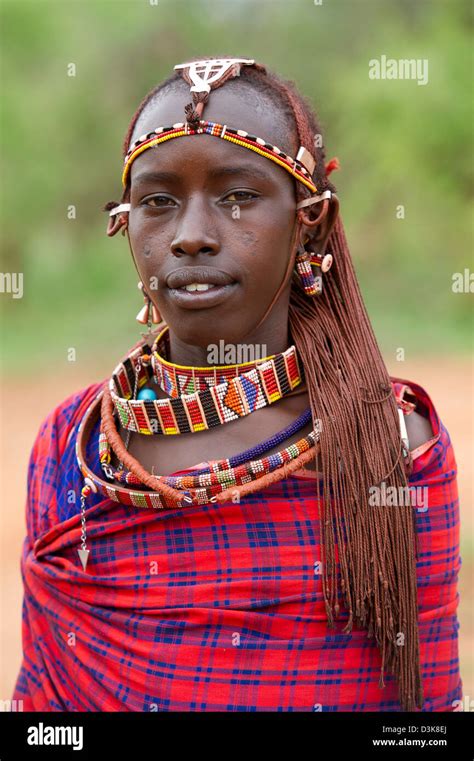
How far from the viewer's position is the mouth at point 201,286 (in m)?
2.13

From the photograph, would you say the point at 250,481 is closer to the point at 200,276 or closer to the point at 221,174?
the point at 200,276

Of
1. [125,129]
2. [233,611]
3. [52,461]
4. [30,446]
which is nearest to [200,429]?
[233,611]

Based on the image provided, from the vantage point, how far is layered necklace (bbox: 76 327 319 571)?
86.0 inches

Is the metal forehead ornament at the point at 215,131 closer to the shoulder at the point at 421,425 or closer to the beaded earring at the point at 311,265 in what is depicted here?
the beaded earring at the point at 311,265

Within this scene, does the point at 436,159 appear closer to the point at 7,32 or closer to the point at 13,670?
the point at 7,32

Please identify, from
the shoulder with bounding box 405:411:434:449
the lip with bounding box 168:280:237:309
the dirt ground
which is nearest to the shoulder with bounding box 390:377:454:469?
the shoulder with bounding box 405:411:434:449

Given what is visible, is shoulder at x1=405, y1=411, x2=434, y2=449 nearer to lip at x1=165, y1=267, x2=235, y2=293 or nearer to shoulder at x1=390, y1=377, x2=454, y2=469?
shoulder at x1=390, y1=377, x2=454, y2=469

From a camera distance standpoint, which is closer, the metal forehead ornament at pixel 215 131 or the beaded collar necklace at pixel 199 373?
the metal forehead ornament at pixel 215 131

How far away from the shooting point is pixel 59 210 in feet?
33.7

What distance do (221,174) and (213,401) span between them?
531 mm

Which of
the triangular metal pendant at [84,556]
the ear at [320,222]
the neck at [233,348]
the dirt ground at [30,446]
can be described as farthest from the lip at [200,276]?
the dirt ground at [30,446]

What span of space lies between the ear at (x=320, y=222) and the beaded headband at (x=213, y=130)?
6 centimetres

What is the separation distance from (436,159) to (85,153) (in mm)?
3770

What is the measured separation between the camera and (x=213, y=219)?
2133 mm
